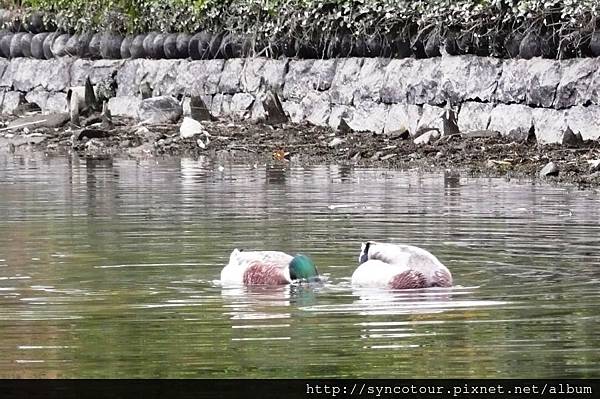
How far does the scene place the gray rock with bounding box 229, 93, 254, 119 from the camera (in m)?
22.8

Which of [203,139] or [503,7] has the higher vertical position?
[503,7]

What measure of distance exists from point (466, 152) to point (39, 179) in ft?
13.8

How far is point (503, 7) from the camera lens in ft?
59.1

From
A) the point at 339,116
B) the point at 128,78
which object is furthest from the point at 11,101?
the point at 339,116

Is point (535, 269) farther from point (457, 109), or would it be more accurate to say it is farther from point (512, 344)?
point (457, 109)

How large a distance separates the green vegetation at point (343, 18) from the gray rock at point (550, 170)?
1827 mm

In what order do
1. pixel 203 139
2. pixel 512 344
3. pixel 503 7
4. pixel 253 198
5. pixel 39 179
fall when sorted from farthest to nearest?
pixel 203 139, pixel 503 7, pixel 39 179, pixel 253 198, pixel 512 344

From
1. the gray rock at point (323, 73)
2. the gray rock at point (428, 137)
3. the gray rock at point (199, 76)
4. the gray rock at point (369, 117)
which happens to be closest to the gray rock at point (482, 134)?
the gray rock at point (428, 137)

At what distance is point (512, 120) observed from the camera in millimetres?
17953

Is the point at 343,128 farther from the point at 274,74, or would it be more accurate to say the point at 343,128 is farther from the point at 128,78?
the point at 128,78

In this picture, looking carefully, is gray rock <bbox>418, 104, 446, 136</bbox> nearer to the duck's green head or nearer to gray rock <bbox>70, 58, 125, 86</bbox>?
gray rock <bbox>70, 58, 125, 86</bbox>

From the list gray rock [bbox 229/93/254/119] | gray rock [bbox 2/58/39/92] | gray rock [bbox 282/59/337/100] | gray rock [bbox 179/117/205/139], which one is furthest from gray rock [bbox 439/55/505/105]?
gray rock [bbox 2/58/39/92]

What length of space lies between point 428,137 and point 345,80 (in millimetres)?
2666
